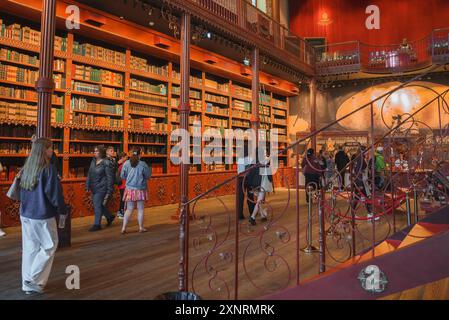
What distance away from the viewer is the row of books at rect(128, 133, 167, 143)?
28.2ft

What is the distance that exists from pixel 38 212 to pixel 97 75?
17.0ft

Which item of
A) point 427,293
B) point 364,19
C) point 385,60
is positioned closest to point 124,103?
point 427,293

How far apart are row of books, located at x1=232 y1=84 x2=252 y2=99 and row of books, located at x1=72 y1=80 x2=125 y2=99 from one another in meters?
4.43

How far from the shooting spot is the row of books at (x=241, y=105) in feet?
38.1

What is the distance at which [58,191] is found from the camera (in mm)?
Answer: 3092

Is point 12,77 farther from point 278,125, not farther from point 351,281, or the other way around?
point 278,125

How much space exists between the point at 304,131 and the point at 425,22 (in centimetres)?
614

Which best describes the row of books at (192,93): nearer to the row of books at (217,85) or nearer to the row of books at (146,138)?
the row of books at (217,85)

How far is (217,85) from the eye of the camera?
10883 millimetres

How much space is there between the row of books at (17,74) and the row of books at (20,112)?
42cm

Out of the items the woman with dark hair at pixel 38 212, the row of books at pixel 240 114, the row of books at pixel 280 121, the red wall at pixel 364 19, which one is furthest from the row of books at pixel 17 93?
the red wall at pixel 364 19

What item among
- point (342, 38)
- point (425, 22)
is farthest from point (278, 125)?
point (425, 22)

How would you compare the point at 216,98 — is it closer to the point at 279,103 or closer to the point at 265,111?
the point at 265,111
